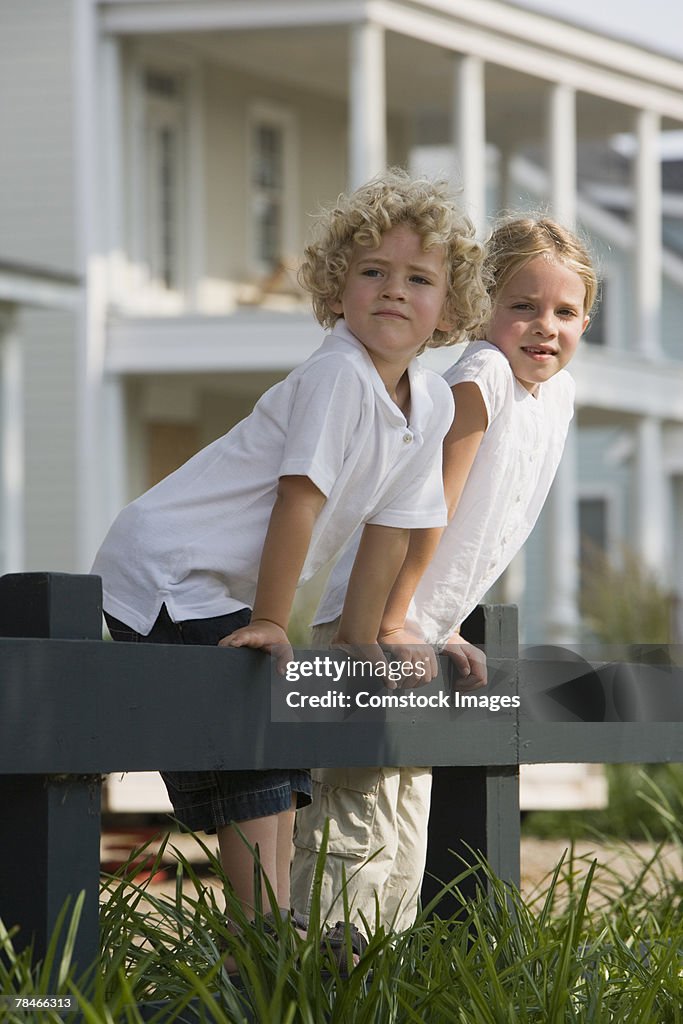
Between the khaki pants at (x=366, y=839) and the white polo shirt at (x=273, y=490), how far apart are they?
0.31m

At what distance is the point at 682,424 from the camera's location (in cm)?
1895

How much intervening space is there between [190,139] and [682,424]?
658 cm

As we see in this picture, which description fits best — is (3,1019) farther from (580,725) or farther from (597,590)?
(597,590)

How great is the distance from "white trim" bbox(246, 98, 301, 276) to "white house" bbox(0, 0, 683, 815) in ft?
0.08

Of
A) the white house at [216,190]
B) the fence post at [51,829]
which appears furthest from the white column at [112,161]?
the fence post at [51,829]

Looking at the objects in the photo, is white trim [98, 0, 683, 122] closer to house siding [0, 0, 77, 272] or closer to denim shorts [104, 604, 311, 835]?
house siding [0, 0, 77, 272]

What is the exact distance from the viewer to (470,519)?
10.7 ft

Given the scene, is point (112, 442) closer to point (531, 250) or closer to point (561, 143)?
point (561, 143)

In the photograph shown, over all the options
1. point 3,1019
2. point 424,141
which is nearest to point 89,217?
point 424,141

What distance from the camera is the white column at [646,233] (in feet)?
56.1

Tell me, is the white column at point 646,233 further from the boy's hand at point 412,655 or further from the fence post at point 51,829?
the fence post at point 51,829

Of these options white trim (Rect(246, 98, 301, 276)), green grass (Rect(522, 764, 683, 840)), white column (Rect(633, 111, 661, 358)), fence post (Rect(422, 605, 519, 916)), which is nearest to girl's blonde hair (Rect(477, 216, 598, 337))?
fence post (Rect(422, 605, 519, 916))

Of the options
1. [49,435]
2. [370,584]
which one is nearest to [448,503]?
[370,584]

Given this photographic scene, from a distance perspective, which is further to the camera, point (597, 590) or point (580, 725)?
point (597, 590)
